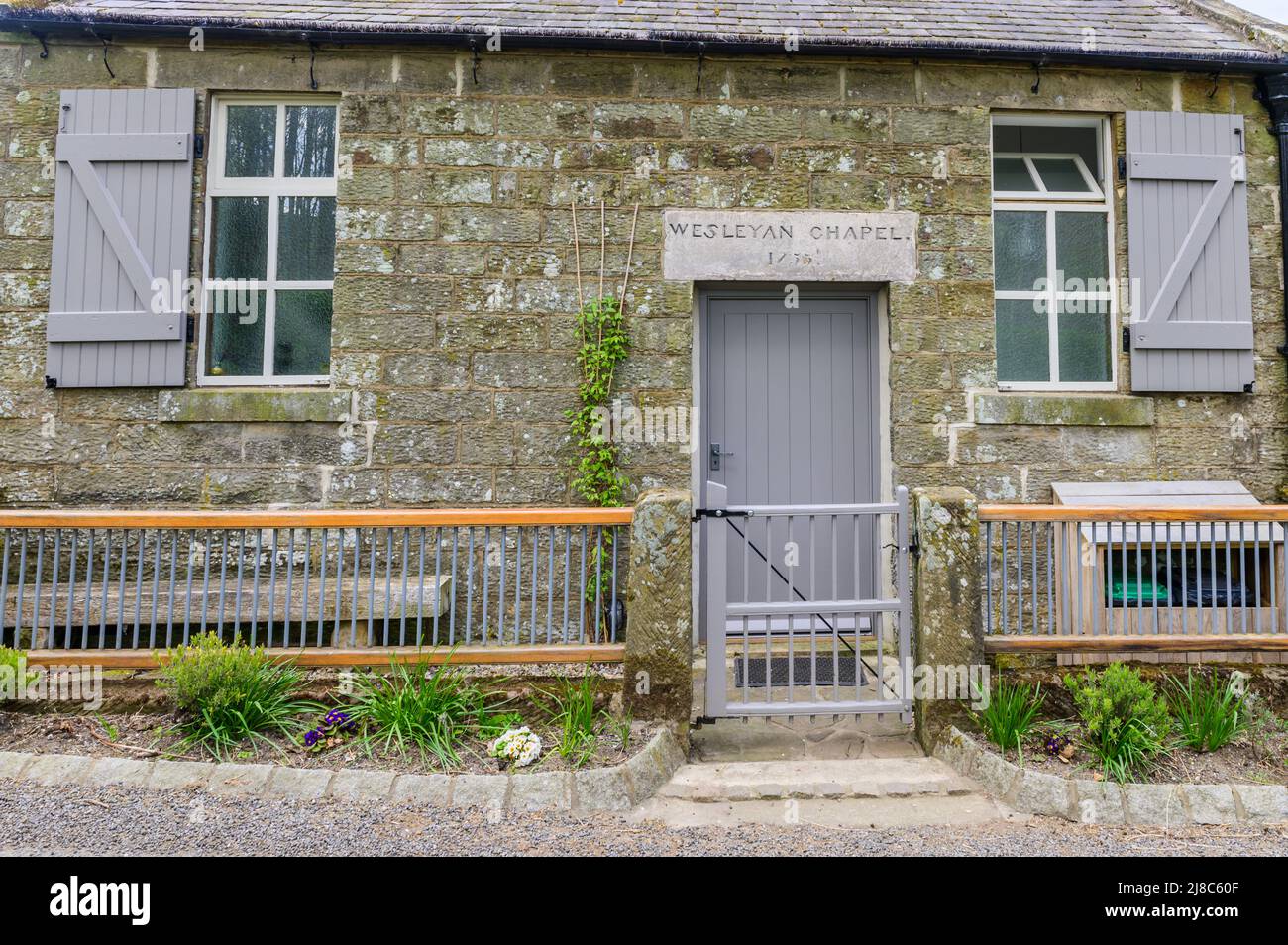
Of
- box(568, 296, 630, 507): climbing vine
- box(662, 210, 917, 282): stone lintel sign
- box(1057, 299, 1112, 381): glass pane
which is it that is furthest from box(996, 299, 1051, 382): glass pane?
box(568, 296, 630, 507): climbing vine

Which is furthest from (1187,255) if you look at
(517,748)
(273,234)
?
(273,234)

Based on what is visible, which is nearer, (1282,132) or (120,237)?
(120,237)

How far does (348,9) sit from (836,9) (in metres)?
3.36

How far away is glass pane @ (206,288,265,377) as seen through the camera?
5.14 metres

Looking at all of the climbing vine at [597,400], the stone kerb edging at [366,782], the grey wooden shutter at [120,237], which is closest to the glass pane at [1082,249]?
the climbing vine at [597,400]

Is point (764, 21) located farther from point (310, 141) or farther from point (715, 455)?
point (310, 141)

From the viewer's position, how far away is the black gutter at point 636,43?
16.1ft

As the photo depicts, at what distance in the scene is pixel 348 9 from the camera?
5.14m

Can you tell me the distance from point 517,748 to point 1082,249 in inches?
196

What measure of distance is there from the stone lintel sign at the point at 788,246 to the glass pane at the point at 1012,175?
3.01 ft

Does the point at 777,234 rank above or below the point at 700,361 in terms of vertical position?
above

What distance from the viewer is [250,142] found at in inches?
203

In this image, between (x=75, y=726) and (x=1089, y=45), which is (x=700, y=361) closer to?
(x=1089, y=45)

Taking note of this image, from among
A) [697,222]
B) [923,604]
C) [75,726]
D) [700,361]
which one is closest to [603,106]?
[697,222]
